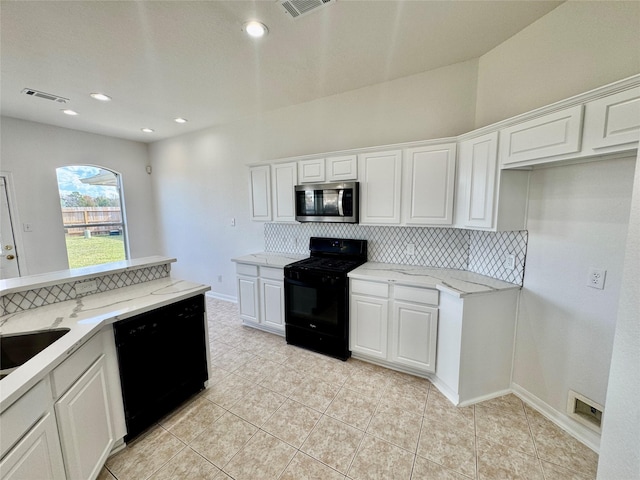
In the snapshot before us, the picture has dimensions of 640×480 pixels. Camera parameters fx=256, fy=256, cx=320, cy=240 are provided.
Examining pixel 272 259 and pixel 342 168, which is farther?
pixel 272 259

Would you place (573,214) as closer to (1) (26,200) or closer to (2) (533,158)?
(2) (533,158)

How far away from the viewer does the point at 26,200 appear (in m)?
3.73

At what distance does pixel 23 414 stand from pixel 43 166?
14.9 ft

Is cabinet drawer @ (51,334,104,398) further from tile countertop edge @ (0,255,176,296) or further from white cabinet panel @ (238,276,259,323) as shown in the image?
white cabinet panel @ (238,276,259,323)

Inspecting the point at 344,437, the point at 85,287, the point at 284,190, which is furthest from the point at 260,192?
the point at 344,437

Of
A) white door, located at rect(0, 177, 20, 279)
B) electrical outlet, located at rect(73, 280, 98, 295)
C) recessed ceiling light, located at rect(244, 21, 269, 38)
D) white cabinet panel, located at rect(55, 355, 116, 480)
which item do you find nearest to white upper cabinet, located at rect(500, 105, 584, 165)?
recessed ceiling light, located at rect(244, 21, 269, 38)

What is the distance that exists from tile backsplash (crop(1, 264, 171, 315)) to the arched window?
3.06 m

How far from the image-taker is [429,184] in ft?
8.01

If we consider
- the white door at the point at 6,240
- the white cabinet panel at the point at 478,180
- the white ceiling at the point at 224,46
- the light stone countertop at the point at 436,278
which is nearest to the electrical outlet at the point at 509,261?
the light stone countertop at the point at 436,278

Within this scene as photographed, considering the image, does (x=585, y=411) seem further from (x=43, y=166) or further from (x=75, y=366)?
(x=43, y=166)

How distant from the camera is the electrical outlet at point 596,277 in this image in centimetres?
164

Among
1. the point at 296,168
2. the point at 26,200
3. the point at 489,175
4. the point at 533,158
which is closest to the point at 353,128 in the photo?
the point at 296,168

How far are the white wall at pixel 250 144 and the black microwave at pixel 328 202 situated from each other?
66 centimetres

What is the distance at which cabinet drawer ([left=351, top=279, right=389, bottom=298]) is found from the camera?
2.46 meters
